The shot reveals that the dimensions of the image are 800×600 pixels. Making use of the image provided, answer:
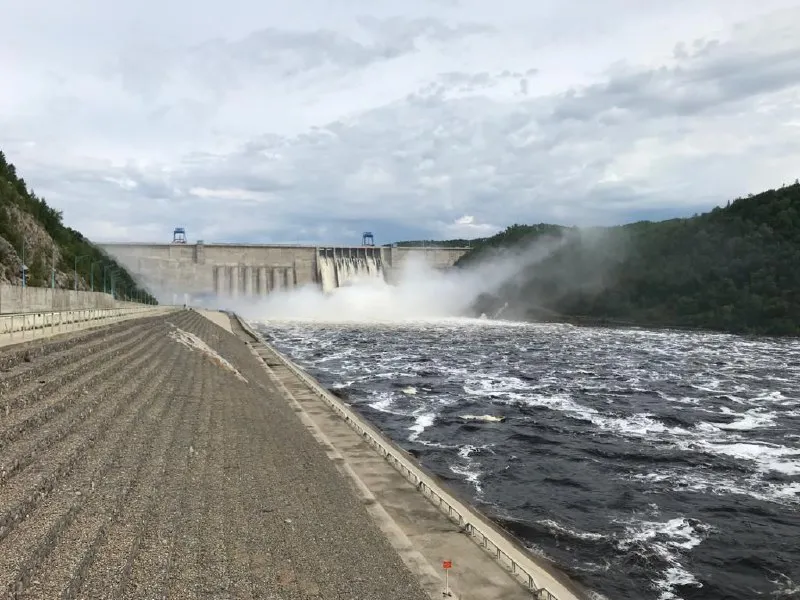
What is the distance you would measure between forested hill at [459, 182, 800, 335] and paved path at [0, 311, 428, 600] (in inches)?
4198

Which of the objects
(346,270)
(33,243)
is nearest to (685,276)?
(346,270)

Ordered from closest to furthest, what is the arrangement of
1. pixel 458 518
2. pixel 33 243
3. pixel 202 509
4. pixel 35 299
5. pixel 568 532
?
1. pixel 202 509
2. pixel 458 518
3. pixel 568 532
4. pixel 35 299
5. pixel 33 243

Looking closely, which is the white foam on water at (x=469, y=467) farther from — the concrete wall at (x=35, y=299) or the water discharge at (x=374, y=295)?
the water discharge at (x=374, y=295)

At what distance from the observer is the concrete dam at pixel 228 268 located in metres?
152

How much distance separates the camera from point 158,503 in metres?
11.9

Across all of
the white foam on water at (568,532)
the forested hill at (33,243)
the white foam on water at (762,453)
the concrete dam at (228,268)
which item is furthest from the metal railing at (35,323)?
the concrete dam at (228,268)

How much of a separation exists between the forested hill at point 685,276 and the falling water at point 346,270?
30.7m

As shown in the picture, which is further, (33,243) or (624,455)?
(33,243)

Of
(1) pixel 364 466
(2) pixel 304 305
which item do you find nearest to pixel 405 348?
(1) pixel 364 466

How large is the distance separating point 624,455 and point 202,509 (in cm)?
1816

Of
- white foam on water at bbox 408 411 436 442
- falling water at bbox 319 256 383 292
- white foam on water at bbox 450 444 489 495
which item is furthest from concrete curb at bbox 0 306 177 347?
falling water at bbox 319 256 383 292

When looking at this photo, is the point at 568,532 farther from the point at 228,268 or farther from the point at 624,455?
the point at 228,268

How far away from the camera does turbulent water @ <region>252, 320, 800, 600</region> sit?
604 inches

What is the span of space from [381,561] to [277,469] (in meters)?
5.66
